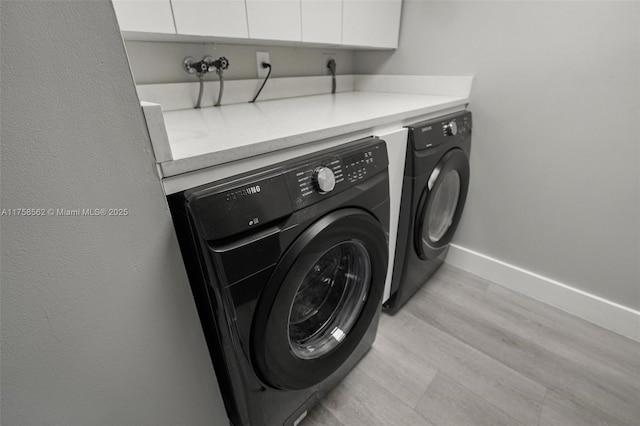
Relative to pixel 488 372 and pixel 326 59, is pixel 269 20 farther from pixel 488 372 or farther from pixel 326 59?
pixel 488 372

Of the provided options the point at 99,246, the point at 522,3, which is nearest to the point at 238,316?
the point at 99,246

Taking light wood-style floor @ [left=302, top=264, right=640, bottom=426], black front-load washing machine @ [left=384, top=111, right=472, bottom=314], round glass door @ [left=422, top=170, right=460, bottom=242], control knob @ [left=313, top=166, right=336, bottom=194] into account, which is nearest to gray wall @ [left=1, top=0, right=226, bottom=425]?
control knob @ [left=313, top=166, right=336, bottom=194]

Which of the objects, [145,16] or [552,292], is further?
[552,292]

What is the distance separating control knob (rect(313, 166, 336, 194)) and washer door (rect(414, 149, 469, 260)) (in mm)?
602

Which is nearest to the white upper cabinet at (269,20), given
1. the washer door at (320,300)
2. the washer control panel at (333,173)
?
the washer control panel at (333,173)

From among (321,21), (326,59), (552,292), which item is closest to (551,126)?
(552,292)

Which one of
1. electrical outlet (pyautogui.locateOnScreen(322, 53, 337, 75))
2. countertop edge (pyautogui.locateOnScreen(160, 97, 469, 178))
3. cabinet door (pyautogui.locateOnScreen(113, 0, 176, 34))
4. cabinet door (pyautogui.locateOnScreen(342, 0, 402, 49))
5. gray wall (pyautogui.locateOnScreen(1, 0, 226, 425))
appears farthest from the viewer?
electrical outlet (pyautogui.locateOnScreen(322, 53, 337, 75))

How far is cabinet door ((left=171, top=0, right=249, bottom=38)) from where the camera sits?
949mm

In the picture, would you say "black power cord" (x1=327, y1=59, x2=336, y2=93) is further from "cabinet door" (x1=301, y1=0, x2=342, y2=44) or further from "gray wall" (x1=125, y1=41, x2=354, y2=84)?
"cabinet door" (x1=301, y1=0, x2=342, y2=44)

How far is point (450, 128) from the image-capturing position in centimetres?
124

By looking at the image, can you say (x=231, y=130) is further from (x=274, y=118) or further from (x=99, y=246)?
(x=99, y=246)

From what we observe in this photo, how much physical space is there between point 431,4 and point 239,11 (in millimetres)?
1014

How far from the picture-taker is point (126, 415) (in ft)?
2.05

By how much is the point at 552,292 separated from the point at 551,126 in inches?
32.4
